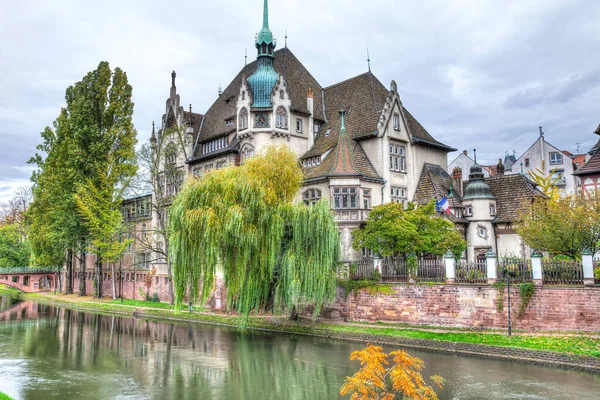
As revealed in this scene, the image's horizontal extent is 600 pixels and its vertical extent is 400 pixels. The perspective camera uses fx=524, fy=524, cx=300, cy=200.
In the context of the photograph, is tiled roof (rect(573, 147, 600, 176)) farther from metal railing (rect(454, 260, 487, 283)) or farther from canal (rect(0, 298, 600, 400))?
canal (rect(0, 298, 600, 400))

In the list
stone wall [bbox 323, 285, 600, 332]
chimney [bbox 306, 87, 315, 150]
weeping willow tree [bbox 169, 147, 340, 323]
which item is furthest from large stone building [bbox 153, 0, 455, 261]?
weeping willow tree [bbox 169, 147, 340, 323]

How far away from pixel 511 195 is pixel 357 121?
11955mm

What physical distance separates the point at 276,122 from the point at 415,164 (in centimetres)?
1074

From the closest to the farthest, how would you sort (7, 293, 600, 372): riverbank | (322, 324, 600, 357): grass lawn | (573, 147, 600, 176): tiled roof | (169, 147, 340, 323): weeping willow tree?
(7, 293, 600, 372): riverbank → (322, 324, 600, 357): grass lawn → (169, 147, 340, 323): weeping willow tree → (573, 147, 600, 176): tiled roof

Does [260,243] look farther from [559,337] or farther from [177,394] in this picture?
[559,337]

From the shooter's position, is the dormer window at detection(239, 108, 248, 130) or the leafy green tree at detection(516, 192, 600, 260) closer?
the leafy green tree at detection(516, 192, 600, 260)

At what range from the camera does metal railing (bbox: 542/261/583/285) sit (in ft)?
75.1

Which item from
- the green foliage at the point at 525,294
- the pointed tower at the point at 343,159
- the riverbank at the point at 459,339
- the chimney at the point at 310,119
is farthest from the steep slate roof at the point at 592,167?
the chimney at the point at 310,119

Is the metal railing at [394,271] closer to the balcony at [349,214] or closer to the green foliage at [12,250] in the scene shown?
the balcony at [349,214]

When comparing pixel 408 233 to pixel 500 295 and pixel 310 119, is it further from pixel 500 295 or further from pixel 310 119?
pixel 310 119

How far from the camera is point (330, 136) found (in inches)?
1535

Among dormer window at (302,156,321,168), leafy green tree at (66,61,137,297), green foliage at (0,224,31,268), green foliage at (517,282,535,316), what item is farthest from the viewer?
green foliage at (0,224,31,268)

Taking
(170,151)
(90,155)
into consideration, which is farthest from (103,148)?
(170,151)

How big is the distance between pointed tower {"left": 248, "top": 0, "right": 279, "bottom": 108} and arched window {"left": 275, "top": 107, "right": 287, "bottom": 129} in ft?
3.22
